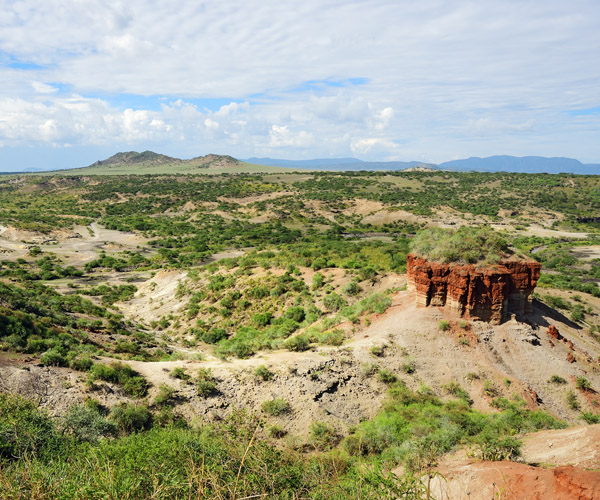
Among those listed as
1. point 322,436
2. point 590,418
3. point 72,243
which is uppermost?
point 322,436

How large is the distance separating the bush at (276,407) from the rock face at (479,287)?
10.2 meters

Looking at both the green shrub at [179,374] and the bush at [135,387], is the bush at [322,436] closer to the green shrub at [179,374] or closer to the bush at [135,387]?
the green shrub at [179,374]

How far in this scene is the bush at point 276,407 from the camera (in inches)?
572

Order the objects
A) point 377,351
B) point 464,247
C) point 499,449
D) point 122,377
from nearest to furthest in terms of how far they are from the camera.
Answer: point 499,449
point 122,377
point 377,351
point 464,247

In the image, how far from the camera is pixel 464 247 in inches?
819

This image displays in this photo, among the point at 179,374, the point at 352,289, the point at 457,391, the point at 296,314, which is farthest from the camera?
the point at 296,314

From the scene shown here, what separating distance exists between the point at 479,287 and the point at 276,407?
1259 centimetres

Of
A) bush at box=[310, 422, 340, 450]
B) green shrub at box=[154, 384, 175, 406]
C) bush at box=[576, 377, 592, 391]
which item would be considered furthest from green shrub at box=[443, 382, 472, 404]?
green shrub at box=[154, 384, 175, 406]

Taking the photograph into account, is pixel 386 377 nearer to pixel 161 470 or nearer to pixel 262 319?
pixel 161 470

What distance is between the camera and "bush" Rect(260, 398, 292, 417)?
47.7 feet

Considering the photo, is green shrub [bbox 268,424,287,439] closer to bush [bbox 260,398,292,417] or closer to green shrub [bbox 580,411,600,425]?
bush [bbox 260,398,292,417]

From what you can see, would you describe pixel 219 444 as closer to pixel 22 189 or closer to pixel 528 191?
pixel 528 191

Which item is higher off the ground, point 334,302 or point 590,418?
point 334,302

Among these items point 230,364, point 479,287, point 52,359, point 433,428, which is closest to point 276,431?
point 230,364
